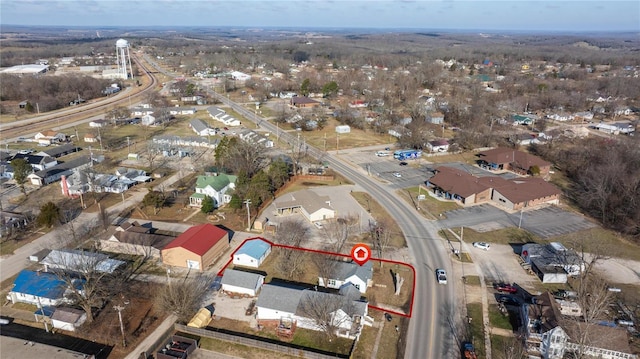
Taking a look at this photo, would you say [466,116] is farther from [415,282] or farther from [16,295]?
[16,295]

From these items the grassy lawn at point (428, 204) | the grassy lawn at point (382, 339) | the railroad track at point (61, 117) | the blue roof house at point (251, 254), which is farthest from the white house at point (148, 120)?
the grassy lawn at point (382, 339)

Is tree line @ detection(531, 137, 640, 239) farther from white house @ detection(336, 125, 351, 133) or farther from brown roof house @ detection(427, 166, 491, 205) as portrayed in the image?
white house @ detection(336, 125, 351, 133)

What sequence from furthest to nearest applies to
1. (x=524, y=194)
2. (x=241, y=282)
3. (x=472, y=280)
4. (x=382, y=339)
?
(x=524, y=194), (x=472, y=280), (x=241, y=282), (x=382, y=339)

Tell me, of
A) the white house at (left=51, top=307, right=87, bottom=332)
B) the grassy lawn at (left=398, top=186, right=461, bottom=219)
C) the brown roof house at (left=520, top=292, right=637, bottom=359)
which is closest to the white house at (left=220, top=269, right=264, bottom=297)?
the white house at (left=51, top=307, right=87, bottom=332)

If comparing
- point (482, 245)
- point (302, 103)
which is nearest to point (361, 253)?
point (482, 245)

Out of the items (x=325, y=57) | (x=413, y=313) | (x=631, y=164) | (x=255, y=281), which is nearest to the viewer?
(x=413, y=313)

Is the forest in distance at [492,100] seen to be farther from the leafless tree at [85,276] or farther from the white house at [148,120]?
the leafless tree at [85,276]

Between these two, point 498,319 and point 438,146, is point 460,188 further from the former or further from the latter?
point 498,319

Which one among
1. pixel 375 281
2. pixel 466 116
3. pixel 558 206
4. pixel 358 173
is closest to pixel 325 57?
pixel 466 116
